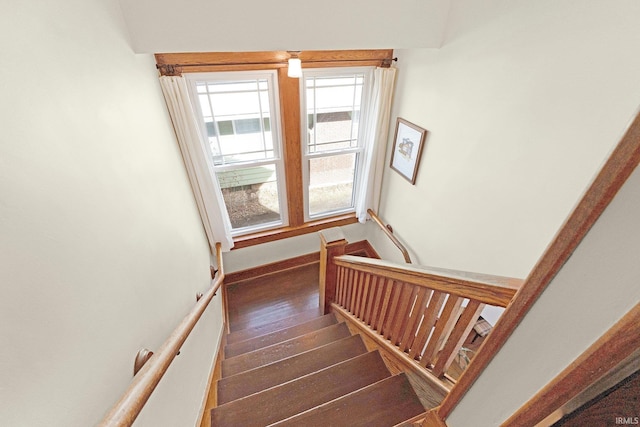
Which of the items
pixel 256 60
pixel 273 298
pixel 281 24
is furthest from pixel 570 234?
pixel 273 298

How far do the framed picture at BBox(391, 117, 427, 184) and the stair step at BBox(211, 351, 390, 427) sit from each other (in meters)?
1.70

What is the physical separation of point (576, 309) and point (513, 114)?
5.00 feet

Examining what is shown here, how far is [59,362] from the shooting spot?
653 mm

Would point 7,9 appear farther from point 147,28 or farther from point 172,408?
point 172,408

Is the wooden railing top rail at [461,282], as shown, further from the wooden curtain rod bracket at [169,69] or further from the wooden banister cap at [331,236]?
the wooden curtain rod bracket at [169,69]

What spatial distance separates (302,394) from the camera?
153cm

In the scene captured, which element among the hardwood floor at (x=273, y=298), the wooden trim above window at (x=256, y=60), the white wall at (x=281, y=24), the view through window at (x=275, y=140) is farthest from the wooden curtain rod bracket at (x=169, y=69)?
the hardwood floor at (x=273, y=298)

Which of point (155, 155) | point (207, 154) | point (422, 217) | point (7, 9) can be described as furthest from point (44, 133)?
point (422, 217)

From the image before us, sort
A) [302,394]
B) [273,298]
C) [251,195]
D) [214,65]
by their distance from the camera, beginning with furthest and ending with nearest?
[273,298]
[251,195]
[214,65]
[302,394]

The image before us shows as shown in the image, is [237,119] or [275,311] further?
[275,311]

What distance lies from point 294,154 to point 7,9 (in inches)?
90.7

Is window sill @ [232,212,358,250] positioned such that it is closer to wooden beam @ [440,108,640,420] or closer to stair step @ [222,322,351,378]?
stair step @ [222,322,351,378]

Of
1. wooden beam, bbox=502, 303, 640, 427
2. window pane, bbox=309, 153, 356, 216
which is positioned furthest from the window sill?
wooden beam, bbox=502, 303, 640, 427

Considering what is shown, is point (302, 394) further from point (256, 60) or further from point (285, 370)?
point (256, 60)
